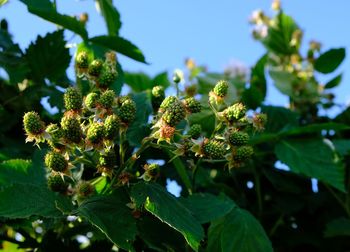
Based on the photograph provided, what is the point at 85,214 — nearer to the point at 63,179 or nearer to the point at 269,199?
the point at 63,179

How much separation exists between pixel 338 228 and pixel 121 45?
3.24 feet

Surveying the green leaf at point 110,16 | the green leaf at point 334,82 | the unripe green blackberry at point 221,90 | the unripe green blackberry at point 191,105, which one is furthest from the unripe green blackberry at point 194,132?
the green leaf at point 334,82

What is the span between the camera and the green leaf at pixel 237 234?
4.50 feet

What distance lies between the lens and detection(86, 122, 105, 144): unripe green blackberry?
1269 mm

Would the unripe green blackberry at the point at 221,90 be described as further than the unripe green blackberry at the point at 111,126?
Yes

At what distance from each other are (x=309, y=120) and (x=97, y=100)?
153 centimetres

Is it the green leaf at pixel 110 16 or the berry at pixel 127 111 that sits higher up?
the green leaf at pixel 110 16

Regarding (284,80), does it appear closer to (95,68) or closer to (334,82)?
(334,82)

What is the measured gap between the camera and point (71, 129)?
1.27m

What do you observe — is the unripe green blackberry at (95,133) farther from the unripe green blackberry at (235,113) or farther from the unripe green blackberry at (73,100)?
the unripe green blackberry at (235,113)

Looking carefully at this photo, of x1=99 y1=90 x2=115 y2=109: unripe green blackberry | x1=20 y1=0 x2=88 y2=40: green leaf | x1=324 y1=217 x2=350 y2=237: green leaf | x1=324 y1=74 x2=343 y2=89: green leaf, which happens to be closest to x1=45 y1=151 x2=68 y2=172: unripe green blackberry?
x1=99 y1=90 x2=115 y2=109: unripe green blackberry

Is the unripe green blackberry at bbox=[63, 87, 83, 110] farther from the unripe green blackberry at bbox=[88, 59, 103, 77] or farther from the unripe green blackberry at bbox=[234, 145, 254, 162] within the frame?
the unripe green blackberry at bbox=[234, 145, 254, 162]

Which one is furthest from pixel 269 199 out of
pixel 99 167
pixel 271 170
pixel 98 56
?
pixel 99 167

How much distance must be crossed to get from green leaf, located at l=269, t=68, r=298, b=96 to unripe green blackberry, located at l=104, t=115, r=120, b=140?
1373mm
